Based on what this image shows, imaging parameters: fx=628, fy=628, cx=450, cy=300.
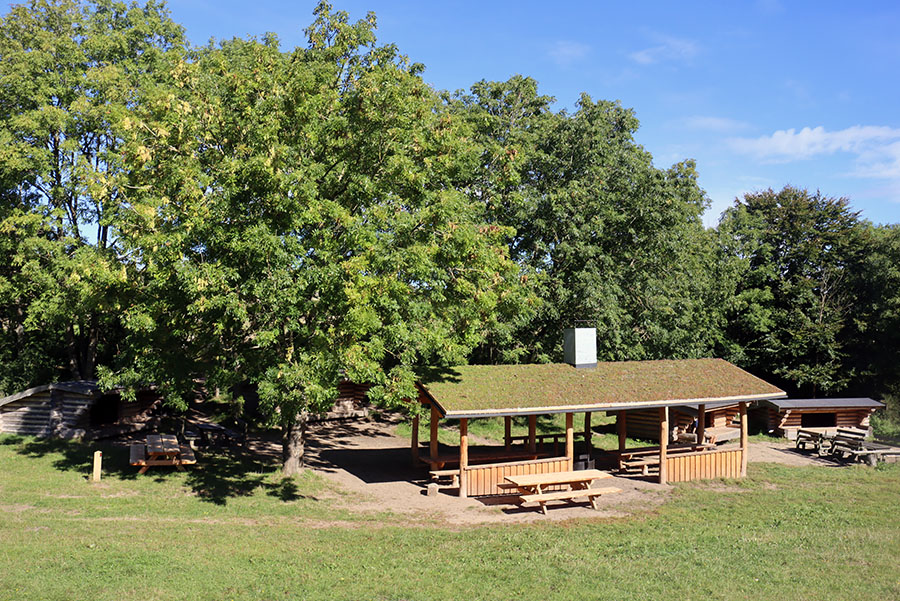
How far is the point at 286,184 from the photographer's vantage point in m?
14.8

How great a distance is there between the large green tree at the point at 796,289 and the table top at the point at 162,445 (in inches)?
1192

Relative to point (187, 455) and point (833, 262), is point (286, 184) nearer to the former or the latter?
point (187, 455)

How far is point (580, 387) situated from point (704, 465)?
5241 millimetres

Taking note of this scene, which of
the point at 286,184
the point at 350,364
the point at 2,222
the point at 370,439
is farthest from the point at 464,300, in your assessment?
the point at 2,222

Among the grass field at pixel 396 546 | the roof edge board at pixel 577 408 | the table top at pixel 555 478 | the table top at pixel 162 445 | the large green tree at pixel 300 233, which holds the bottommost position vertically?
the grass field at pixel 396 546

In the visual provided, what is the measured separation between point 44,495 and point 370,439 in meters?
13.8

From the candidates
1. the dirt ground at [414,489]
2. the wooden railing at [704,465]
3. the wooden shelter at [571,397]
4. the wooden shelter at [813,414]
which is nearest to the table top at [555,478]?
the dirt ground at [414,489]

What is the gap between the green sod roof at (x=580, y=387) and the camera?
17625mm

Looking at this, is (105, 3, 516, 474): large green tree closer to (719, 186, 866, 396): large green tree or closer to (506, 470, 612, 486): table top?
(506, 470, 612, 486): table top

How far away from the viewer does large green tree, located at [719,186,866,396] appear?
37.4m

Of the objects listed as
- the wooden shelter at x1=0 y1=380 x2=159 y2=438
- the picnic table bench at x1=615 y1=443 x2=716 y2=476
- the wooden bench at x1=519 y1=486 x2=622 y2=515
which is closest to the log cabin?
the picnic table bench at x1=615 y1=443 x2=716 y2=476

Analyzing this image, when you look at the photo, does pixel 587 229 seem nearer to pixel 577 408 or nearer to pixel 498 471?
pixel 577 408

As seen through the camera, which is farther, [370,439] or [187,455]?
[370,439]

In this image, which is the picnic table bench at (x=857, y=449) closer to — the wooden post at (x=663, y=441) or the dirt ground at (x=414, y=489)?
the dirt ground at (x=414, y=489)
